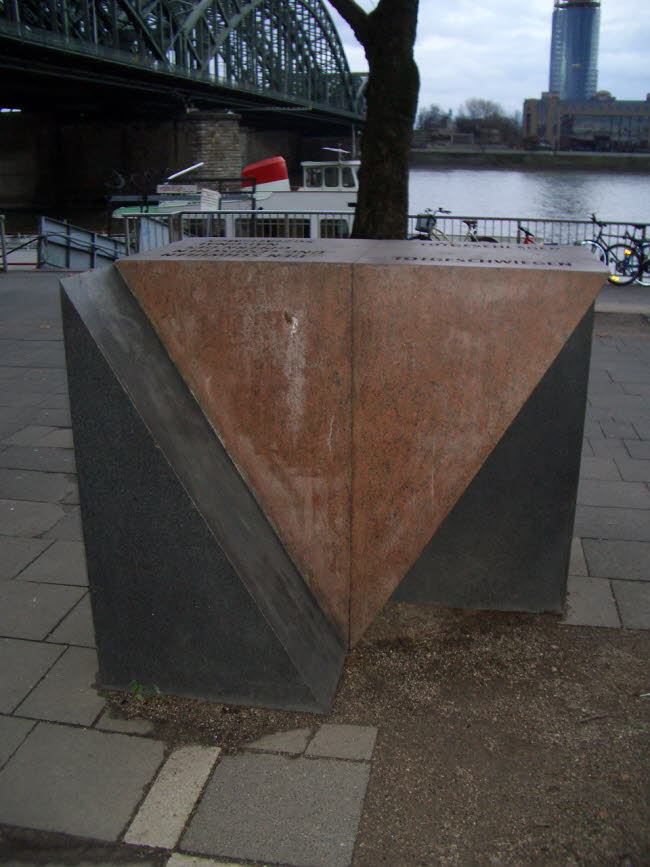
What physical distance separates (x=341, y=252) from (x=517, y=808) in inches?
83.1

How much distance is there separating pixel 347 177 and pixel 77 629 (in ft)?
75.9

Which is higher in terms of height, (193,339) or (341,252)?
(341,252)

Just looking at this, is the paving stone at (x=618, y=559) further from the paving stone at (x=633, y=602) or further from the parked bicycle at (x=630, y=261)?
the parked bicycle at (x=630, y=261)

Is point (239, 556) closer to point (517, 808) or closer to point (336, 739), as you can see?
point (336, 739)

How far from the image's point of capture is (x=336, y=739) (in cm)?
293

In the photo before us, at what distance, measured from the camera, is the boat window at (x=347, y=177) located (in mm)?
24953

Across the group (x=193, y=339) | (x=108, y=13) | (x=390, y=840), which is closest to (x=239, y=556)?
(x=193, y=339)

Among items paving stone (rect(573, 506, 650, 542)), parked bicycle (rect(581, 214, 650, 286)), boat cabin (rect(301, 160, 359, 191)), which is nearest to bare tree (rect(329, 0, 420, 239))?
paving stone (rect(573, 506, 650, 542))

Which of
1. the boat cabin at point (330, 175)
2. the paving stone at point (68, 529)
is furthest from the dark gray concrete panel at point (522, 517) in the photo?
the boat cabin at point (330, 175)

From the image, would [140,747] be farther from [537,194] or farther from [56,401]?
[537,194]

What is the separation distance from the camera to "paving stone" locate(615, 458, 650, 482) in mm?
5414

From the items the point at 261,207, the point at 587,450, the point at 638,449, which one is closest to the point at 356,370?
the point at 587,450

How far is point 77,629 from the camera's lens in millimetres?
3656

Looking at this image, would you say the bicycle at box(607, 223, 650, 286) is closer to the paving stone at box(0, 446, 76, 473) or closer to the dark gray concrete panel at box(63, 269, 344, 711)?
the paving stone at box(0, 446, 76, 473)
